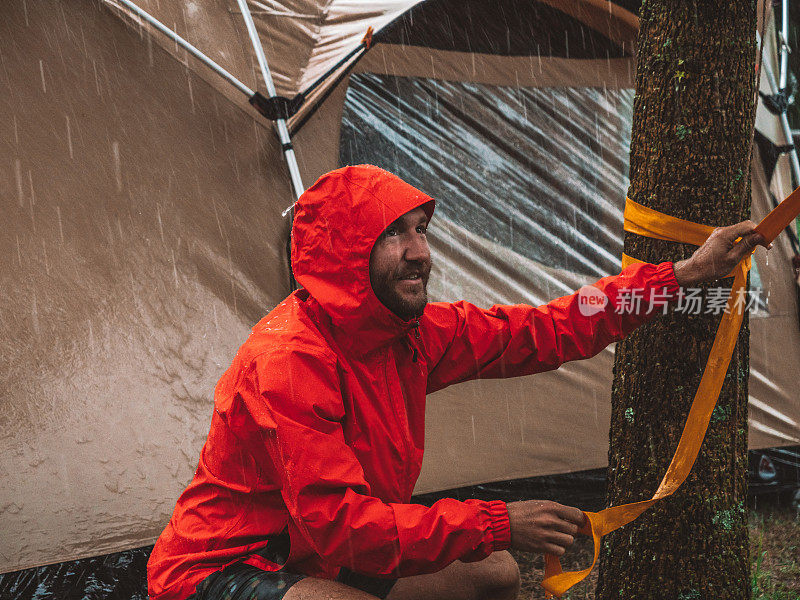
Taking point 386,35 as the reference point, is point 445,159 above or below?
below

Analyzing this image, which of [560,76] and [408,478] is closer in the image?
[408,478]

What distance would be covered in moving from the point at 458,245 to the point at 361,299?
6.50 ft

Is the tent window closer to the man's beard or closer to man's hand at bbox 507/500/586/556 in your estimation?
the man's beard

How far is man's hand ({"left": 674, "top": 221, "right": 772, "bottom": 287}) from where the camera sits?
6.97 feet

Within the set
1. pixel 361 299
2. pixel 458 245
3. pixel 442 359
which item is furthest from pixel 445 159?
pixel 361 299

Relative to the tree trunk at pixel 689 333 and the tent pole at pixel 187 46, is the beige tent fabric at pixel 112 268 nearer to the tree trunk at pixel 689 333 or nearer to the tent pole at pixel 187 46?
the tent pole at pixel 187 46

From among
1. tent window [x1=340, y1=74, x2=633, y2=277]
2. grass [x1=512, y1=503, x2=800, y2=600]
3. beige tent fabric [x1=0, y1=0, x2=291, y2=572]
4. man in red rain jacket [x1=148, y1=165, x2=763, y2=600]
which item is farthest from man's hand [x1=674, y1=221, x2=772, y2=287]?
beige tent fabric [x1=0, y1=0, x2=291, y2=572]

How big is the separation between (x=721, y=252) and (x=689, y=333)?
30 centimetres

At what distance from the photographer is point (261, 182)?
3.50 metres

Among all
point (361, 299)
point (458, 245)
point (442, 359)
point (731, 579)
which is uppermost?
point (361, 299)

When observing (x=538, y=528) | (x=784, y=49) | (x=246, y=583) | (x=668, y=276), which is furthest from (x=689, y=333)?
(x=784, y=49)

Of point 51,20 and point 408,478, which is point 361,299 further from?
point 51,20

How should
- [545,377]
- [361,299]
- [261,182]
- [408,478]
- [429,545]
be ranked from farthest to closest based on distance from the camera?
[545,377], [261,182], [408,478], [361,299], [429,545]

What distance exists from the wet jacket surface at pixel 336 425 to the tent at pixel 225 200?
1.39m
